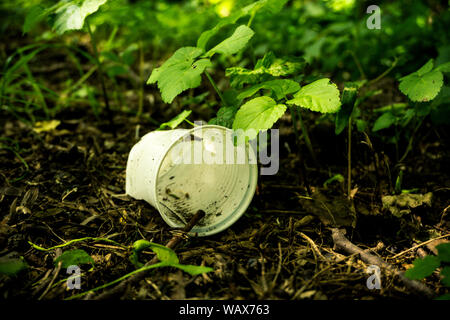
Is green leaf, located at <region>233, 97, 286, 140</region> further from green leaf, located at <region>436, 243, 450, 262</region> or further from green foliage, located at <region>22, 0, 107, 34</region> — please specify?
green foliage, located at <region>22, 0, 107, 34</region>

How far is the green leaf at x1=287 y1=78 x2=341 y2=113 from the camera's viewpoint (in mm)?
1289

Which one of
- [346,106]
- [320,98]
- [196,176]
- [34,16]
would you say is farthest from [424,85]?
[34,16]

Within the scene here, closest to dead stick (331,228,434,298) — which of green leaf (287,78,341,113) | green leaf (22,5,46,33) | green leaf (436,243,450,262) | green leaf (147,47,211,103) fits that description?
green leaf (436,243,450,262)

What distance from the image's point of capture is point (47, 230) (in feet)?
5.30

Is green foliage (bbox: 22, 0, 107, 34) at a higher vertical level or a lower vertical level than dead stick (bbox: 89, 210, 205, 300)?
higher

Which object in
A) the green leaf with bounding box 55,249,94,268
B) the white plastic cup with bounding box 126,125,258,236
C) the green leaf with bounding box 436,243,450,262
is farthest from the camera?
the white plastic cup with bounding box 126,125,258,236

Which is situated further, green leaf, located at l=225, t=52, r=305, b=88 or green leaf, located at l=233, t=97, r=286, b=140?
green leaf, located at l=225, t=52, r=305, b=88

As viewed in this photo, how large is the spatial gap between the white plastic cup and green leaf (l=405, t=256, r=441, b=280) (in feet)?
2.64

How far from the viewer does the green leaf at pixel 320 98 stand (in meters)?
1.29

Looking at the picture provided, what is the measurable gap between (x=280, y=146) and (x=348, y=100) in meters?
0.72

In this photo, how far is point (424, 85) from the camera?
5.26ft

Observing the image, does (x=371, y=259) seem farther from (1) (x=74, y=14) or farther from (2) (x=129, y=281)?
(1) (x=74, y=14)
